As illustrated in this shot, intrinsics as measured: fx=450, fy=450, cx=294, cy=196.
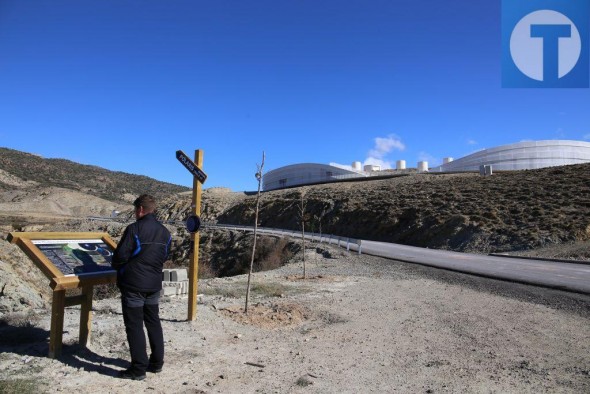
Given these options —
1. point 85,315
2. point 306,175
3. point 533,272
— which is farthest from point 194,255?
point 306,175

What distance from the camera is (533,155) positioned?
69.9 m

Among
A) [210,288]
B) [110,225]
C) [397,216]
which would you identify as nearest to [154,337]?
[210,288]

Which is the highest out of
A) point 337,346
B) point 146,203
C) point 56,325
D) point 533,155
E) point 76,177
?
point 533,155

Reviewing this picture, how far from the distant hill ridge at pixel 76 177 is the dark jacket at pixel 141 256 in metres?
93.3

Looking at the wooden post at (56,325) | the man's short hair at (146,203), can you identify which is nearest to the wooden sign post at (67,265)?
the wooden post at (56,325)

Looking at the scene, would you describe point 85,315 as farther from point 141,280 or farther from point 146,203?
point 146,203

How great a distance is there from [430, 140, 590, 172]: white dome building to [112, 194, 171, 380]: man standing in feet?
237

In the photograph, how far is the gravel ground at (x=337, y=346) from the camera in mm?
4637

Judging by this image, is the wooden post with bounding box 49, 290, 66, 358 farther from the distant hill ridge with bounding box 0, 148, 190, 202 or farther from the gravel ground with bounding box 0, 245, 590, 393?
the distant hill ridge with bounding box 0, 148, 190, 202

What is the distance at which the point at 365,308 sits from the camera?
873cm

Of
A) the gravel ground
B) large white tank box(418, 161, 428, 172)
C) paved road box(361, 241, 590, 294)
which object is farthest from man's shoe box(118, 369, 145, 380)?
large white tank box(418, 161, 428, 172)

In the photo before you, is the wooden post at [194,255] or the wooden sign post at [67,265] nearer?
the wooden sign post at [67,265]

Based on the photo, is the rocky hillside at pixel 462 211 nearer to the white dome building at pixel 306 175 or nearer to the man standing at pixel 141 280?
the man standing at pixel 141 280

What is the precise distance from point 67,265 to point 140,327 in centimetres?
128
